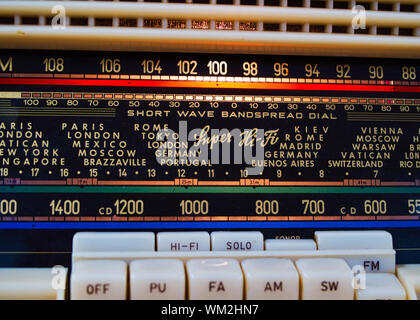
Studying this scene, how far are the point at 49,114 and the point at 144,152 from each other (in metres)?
0.29

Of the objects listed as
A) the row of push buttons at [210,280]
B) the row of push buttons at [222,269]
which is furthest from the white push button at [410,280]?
the row of push buttons at [210,280]

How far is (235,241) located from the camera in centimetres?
105

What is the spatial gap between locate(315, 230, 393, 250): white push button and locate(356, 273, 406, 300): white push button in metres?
0.08

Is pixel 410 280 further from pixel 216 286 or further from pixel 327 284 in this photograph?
pixel 216 286

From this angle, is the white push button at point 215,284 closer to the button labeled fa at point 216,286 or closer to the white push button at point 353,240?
the button labeled fa at point 216,286

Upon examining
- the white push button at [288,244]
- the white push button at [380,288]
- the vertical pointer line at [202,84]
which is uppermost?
the vertical pointer line at [202,84]

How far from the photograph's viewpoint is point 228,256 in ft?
3.24

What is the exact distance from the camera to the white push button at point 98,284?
868mm

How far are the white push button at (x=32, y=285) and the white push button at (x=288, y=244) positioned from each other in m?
0.55

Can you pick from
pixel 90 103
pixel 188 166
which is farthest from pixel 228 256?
pixel 90 103

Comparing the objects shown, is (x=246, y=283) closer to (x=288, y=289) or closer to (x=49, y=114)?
(x=288, y=289)

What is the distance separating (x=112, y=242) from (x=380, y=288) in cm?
70

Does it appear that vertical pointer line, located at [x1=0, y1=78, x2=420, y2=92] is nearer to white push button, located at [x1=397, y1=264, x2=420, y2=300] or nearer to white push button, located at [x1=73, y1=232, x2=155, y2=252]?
white push button, located at [x1=73, y1=232, x2=155, y2=252]

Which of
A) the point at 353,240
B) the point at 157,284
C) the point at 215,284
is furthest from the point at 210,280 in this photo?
the point at 353,240
